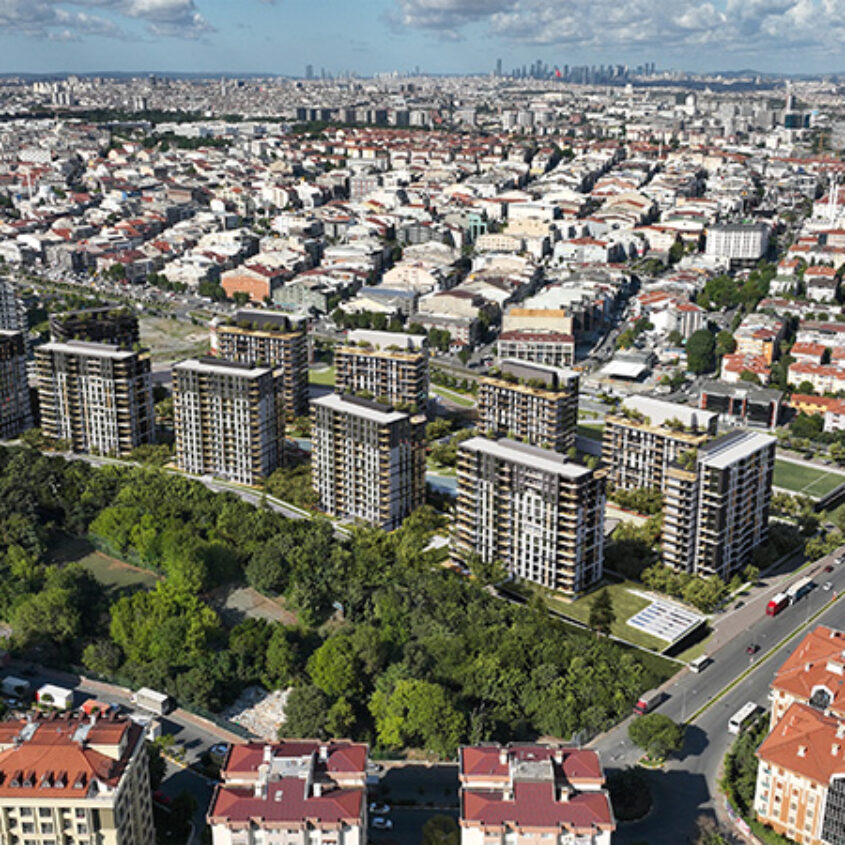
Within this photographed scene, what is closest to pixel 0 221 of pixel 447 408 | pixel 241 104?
pixel 447 408

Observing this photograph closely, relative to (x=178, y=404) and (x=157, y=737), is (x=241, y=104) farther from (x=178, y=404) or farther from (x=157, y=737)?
(x=157, y=737)

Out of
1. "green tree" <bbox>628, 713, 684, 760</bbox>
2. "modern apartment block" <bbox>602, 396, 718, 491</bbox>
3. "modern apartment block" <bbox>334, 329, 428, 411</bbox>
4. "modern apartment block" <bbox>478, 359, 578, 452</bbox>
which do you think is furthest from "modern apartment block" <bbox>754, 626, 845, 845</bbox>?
"modern apartment block" <bbox>334, 329, 428, 411</bbox>

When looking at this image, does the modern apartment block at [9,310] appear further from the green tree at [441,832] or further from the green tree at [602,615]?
the green tree at [441,832]

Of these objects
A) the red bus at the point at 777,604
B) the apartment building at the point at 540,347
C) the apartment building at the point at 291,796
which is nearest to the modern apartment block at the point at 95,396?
Result: the apartment building at the point at 540,347

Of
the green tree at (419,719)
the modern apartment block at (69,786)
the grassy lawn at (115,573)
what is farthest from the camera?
the grassy lawn at (115,573)

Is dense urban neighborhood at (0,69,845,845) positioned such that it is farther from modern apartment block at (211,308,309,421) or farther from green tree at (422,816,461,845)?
modern apartment block at (211,308,309,421)

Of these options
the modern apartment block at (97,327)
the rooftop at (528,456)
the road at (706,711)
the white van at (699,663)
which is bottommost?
the road at (706,711)

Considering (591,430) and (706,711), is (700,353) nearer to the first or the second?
(591,430)
